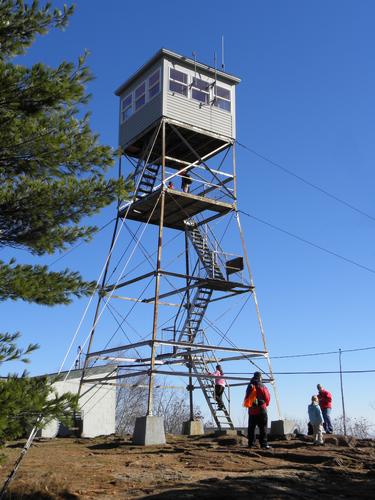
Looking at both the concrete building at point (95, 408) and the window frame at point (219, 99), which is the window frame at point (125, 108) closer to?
the window frame at point (219, 99)

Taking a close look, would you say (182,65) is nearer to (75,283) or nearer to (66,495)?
(75,283)

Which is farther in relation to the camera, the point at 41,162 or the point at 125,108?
the point at 125,108

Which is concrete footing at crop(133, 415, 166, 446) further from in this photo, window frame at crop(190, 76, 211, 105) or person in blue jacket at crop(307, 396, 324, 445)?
window frame at crop(190, 76, 211, 105)

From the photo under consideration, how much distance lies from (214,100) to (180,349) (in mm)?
9680

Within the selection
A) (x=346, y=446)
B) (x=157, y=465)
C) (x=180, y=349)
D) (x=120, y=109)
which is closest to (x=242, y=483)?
(x=157, y=465)

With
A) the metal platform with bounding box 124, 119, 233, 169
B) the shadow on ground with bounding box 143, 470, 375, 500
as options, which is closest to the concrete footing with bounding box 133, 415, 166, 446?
the shadow on ground with bounding box 143, 470, 375, 500

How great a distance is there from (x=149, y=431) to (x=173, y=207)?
9.05m

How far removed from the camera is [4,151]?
1171cm

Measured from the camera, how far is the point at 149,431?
648 inches

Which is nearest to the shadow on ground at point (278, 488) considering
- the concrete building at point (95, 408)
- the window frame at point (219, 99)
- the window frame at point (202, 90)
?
the window frame at point (202, 90)

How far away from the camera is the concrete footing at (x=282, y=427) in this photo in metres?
18.2

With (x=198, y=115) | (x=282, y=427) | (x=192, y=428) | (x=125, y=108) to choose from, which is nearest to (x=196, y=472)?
(x=282, y=427)

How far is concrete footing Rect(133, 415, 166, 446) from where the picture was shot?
53.6 feet

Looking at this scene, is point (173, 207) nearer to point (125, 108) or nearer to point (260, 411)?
point (125, 108)
